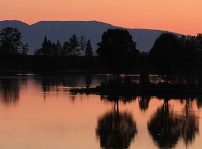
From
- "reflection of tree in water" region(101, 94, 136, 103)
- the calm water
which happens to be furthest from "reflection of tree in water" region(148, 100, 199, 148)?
"reflection of tree in water" region(101, 94, 136, 103)

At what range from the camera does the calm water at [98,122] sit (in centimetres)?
3962

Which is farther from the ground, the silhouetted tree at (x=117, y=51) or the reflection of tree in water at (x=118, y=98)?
the silhouetted tree at (x=117, y=51)

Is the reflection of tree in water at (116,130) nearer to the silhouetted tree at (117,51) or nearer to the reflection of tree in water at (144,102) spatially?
the reflection of tree in water at (144,102)

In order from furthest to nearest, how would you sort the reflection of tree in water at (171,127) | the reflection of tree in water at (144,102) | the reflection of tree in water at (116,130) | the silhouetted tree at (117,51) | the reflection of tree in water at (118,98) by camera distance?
1. the silhouetted tree at (117,51)
2. the reflection of tree in water at (118,98)
3. the reflection of tree in water at (144,102)
4. the reflection of tree in water at (171,127)
5. the reflection of tree in water at (116,130)

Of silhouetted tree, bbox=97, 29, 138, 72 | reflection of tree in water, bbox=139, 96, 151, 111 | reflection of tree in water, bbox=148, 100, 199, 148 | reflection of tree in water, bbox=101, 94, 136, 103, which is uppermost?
silhouetted tree, bbox=97, 29, 138, 72

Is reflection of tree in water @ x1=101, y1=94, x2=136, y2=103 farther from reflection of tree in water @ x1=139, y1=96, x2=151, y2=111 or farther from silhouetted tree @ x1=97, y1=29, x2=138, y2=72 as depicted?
silhouetted tree @ x1=97, y1=29, x2=138, y2=72

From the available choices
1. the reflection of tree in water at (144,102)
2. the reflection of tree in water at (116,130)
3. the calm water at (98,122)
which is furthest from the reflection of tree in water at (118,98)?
the reflection of tree in water at (116,130)

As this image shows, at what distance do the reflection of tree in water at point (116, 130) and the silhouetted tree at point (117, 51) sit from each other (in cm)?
3612

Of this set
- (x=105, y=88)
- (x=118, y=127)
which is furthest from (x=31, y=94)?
(x=118, y=127)

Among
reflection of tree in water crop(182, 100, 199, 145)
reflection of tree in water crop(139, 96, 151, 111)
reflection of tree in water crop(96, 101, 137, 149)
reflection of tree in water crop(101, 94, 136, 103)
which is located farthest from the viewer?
reflection of tree in water crop(101, 94, 136, 103)

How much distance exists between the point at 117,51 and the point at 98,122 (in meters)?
45.6

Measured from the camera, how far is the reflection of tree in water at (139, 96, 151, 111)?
65.1 m

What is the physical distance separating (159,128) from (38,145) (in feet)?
42.8

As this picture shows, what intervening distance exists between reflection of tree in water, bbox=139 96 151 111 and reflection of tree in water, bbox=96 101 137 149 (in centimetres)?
601
